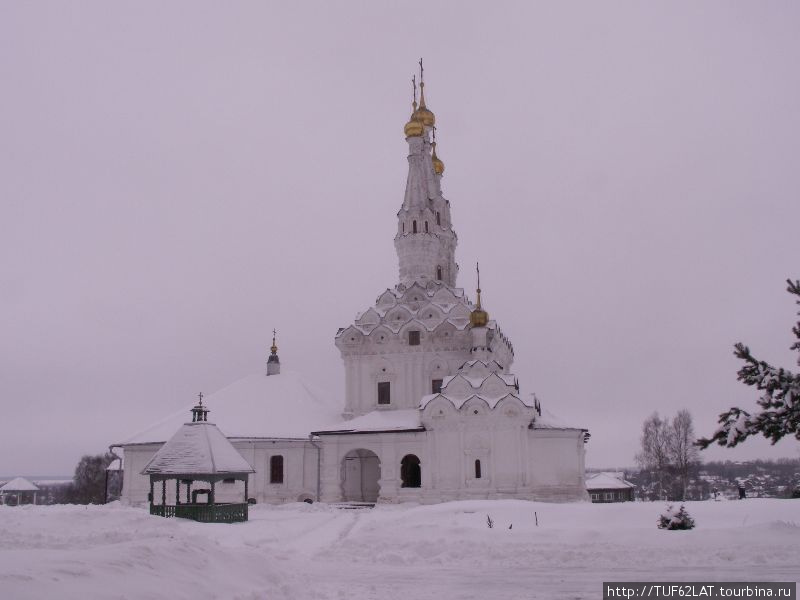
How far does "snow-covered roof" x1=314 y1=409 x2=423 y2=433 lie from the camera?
A: 119ft

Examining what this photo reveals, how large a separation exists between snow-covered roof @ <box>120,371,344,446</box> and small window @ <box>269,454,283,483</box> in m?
1.21

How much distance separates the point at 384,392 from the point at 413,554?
24.5 meters

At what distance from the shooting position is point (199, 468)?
25.1 metres

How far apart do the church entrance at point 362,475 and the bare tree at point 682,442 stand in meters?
24.7

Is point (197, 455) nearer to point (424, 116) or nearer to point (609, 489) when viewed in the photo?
point (424, 116)

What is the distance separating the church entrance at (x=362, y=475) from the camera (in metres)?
39.1

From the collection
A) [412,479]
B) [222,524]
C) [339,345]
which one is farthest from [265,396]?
[222,524]

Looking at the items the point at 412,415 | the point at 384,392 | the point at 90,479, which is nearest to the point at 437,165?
the point at 384,392

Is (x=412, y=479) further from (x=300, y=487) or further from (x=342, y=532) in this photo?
(x=342, y=532)

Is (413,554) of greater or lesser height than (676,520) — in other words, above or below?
below

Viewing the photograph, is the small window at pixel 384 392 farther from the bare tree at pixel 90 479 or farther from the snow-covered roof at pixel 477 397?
the bare tree at pixel 90 479

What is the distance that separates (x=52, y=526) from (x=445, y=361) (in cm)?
2305

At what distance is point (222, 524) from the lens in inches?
940

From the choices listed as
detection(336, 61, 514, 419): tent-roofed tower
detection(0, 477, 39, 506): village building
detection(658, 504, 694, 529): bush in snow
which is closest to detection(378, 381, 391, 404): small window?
detection(336, 61, 514, 419): tent-roofed tower
